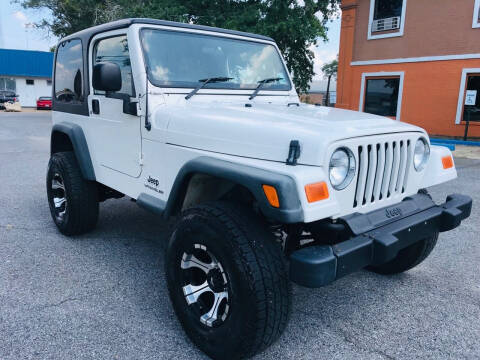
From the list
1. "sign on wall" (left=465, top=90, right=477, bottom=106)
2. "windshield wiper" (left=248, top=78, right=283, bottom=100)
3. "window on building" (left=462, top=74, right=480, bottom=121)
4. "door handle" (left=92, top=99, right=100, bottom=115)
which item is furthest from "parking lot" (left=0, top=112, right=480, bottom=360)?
"window on building" (left=462, top=74, right=480, bottom=121)

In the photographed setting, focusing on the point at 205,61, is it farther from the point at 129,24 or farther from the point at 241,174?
the point at 241,174

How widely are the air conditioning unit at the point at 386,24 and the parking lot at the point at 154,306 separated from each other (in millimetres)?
11465

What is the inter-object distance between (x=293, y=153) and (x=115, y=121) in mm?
1798

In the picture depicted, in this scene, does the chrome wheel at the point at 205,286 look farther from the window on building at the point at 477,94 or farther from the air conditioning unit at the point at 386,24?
the air conditioning unit at the point at 386,24

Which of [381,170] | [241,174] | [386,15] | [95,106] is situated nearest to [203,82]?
[95,106]

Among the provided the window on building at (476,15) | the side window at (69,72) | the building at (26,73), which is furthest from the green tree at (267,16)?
the building at (26,73)

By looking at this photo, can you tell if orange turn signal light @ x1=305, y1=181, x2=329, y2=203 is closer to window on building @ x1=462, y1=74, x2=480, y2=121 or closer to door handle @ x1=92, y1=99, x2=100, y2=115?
door handle @ x1=92, y1=99, x2=100, y2=115

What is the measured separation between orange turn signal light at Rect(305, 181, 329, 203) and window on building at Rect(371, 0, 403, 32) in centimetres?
1393

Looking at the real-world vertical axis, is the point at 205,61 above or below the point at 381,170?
above

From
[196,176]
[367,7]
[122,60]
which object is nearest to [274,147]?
[196,176]

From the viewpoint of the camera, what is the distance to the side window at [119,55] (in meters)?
3.09

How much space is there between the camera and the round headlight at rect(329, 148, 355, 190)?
6.89 ft

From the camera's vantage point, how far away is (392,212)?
2.37 metres

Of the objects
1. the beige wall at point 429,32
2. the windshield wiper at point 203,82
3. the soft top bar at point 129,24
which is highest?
the beige wall at point 429,32
